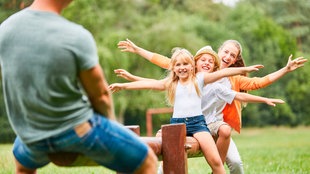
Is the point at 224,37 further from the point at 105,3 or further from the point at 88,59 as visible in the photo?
the point at 88,59

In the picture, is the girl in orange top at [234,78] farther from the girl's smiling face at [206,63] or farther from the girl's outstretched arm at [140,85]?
the girl's outstretched arm at [140,85]

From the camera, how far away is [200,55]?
230 inches

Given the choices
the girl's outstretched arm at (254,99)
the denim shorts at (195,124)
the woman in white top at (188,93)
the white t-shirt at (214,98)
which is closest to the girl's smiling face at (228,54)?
the white t-shirt at (214,98)

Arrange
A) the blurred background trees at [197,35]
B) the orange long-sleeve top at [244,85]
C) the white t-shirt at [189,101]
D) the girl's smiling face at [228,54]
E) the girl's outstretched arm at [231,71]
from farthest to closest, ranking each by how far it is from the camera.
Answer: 1. the blurred background trees at [197,35]
2. the girl's smiling face at [228,54]
3. the orange long-sleeve top at [244,85]
4. the white t-shirt at [189,101]
5. the girl's outstretched arm at [231,71]

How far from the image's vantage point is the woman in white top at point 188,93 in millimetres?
5098

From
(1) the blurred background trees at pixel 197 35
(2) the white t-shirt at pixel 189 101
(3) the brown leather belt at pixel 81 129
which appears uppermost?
(3) the brown leather belt at pixel 81 129

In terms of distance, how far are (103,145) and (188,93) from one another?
6.95 feet

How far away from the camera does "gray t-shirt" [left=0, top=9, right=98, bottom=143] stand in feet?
10.1

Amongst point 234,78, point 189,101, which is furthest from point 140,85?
point 234,78

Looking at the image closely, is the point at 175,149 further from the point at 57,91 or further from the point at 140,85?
the point at 57,91

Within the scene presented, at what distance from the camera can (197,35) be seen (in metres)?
39.7

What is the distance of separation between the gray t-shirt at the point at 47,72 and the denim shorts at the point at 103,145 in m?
0.06

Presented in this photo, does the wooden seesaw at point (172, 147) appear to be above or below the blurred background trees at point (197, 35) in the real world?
above

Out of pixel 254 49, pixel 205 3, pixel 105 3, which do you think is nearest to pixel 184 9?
pixel 205 3
